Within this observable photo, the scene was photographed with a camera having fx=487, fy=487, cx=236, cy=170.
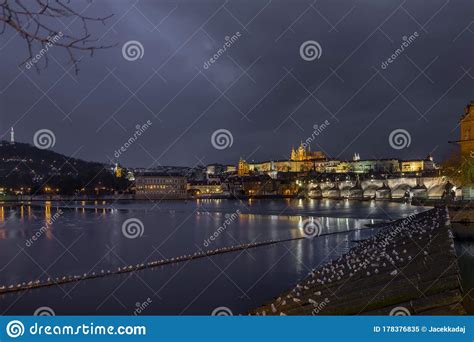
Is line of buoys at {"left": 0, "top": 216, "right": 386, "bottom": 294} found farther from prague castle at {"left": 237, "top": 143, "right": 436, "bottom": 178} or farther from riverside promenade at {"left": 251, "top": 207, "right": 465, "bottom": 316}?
prague castle at {"left": 237, "top": 143, "right": 436, "bottom": 178}

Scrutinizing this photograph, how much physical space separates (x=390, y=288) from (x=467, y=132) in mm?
16435

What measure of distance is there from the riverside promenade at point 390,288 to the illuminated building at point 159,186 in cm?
4604

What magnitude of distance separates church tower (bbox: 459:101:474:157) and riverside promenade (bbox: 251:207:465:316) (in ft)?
42.0

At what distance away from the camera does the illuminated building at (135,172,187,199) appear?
168ft

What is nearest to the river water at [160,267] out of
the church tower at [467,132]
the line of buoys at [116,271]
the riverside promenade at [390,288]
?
the line of buoys at [116,271]

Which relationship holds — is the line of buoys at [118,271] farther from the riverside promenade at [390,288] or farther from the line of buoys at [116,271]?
the riverside promenade at [390,288]

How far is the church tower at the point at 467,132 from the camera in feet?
58.2

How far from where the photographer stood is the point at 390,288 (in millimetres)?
3791

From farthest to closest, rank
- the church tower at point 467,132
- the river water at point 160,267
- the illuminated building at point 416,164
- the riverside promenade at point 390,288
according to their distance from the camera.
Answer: the illuminated building at point 416,164, the church tower at point 467,132, the river water at point 160,267, the riverside promenade at point 390,288

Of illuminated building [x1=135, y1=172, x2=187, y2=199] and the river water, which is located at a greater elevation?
illuminated building [x1=135, y1=172, x2=187, y2=199]

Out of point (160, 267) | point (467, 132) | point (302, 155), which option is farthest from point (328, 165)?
point (160, 267)

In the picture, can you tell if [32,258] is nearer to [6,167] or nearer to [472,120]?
[472,120]

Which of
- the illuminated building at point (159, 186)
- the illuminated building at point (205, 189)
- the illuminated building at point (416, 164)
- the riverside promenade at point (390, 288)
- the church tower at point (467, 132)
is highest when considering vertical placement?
the illuminated building at point (416, 164)

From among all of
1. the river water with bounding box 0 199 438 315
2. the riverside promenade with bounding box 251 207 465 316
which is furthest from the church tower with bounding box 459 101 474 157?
the riverside promenade with bounding box 251 207 465 316
